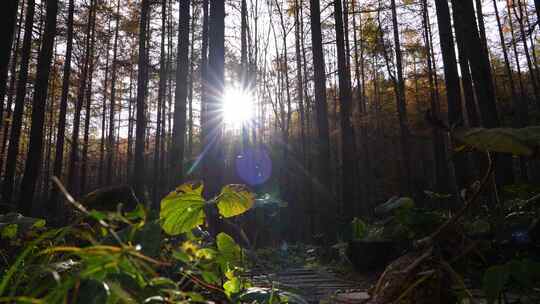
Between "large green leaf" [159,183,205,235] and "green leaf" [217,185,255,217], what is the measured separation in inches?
5.4

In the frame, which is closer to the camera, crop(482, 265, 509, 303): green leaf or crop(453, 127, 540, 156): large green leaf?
crop(453, 127, 540, 156): large green leaf

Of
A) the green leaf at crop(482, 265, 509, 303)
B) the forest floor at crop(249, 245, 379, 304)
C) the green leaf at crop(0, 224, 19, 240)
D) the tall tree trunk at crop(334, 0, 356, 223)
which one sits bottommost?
the forest floor at crop(249, 245, 379, 304)

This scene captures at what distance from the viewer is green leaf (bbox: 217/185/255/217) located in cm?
130

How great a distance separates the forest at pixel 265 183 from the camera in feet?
3.18

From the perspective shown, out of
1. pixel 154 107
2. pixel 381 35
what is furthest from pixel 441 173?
pixel 154 107

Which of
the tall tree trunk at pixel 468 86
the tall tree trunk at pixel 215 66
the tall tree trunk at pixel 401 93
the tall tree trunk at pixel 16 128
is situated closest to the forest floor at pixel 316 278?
the tall tree trunk at pixel 215 66

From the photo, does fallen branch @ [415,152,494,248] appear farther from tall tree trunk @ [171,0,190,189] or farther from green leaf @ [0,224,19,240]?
tall tree trunk @ [171,0,190,189]

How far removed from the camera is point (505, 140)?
973mm

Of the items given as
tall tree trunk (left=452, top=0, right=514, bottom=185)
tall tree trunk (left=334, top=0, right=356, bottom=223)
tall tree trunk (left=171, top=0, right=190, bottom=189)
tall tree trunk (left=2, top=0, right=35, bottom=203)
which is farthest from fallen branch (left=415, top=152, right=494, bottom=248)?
tall tree trunk (left=2, top=0, right=35, bottom=203)

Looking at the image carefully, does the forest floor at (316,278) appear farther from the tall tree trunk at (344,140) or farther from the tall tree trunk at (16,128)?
the tall tree trunk at (16,128)

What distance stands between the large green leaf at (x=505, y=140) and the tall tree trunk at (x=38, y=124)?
10535 mm

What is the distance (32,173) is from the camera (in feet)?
30.8

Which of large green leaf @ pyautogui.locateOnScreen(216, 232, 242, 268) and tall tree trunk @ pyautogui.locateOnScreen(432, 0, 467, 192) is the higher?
tall tree trunk @ pyautogui.locateOnScreen(432, 0, 467, 192)

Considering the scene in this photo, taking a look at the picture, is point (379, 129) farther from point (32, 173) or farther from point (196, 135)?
point (32, 173)
